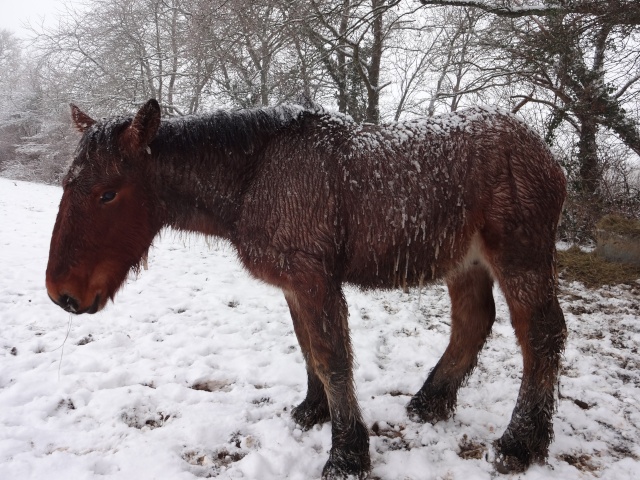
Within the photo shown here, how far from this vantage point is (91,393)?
295cm

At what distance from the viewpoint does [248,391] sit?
3104mm

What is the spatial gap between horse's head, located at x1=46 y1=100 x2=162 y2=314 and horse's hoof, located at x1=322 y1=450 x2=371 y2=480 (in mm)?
1730

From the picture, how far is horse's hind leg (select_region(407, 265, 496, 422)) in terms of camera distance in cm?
282

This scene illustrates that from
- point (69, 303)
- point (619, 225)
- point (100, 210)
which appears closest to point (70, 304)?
point (69, 303)

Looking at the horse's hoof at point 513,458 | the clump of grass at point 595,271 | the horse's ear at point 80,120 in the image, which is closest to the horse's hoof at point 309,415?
the horse's hoof at point 513,458

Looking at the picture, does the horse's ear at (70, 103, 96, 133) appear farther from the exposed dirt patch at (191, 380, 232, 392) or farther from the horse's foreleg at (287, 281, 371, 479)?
the exposed dirt patch at (191, 380, 232, 392)

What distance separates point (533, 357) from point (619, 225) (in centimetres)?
584

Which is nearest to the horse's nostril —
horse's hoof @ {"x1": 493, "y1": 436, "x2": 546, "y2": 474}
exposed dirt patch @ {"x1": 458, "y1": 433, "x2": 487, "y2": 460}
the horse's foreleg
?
the horse's foreleg

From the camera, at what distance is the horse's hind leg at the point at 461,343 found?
2.82m

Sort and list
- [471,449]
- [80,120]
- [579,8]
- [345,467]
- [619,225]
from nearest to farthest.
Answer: [345,467] < [80,120] < [471,449] < [579,8] < [619,225]

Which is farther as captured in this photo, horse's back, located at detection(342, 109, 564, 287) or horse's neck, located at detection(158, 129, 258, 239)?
horse's neck, located at detection(158, 129, 258, 239)

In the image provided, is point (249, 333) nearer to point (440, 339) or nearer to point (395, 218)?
point (440, 339)

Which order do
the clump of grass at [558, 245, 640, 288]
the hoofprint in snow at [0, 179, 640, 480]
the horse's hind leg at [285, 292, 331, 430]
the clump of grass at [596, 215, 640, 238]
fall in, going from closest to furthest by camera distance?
1. the hoofprint in snow at [0, 179, 640, 480]
2. the horse's hind leg at [285, 292, 331, 430]
3. the clump of grass at [558, 245, 640, 288]
4. the clump of grass at [596, 215, 640, 238]

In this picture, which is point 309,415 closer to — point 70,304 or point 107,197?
point 70,304
